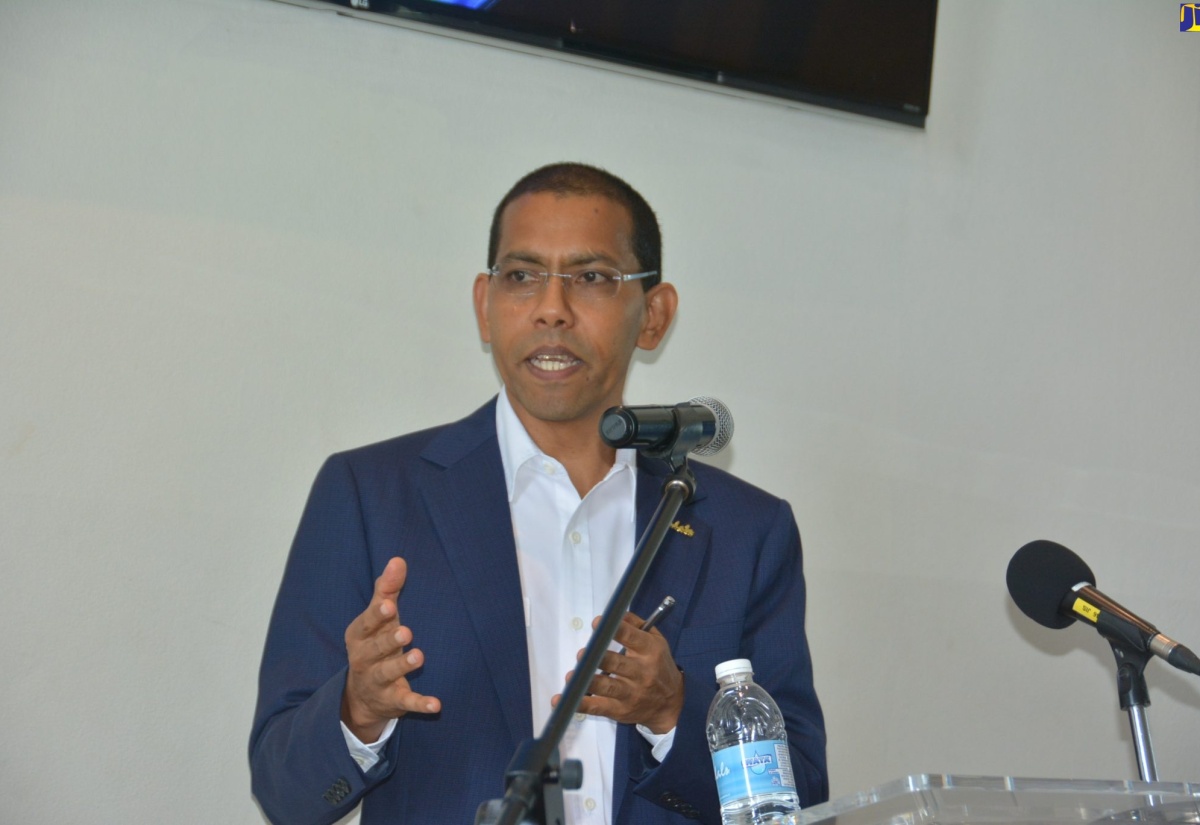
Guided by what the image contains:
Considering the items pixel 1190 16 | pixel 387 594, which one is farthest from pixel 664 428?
pixel 1190 16

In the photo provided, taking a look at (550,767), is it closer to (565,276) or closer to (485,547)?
(485,547)

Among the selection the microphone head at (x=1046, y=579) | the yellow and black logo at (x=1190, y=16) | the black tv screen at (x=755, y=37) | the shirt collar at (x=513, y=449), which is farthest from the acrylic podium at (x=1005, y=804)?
the yellow and black logo at (x=1190, y=16)

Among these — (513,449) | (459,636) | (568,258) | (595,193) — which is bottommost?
(459,636)

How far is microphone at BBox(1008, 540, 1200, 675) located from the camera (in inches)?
83.0

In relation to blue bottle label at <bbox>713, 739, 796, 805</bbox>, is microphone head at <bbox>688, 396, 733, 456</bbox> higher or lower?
higher

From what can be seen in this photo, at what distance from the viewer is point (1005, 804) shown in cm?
149

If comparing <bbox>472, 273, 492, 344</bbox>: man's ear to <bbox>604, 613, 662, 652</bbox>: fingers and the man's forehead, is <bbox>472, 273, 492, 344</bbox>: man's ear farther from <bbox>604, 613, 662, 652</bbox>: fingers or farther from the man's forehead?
<bbox>604, 613, 662, 652</bbox>: fingers

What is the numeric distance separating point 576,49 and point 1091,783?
7.23ft

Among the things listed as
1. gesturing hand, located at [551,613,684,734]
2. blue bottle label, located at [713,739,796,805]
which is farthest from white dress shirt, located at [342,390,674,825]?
blue bottle label, located at [713,739,796,805]

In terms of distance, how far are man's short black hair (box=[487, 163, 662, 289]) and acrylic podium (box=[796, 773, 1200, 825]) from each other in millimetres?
1492

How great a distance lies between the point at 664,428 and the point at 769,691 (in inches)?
37.2

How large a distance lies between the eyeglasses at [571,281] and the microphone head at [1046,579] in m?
1.00

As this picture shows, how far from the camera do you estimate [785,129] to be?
343 centimetres

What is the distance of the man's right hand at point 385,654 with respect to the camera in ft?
5.66
